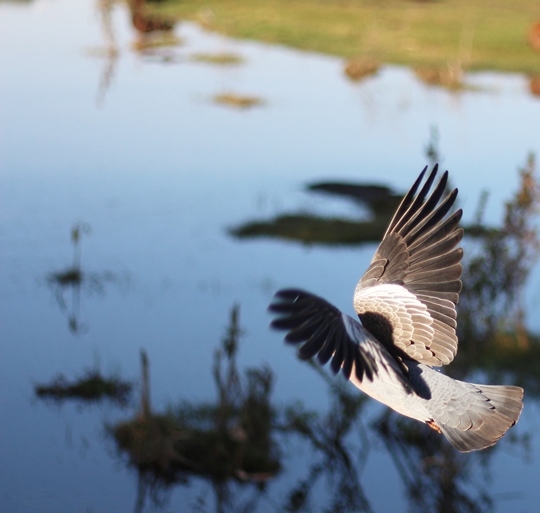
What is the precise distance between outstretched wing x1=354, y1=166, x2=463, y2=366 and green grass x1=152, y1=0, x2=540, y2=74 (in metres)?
23.4

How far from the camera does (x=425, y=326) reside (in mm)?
4598

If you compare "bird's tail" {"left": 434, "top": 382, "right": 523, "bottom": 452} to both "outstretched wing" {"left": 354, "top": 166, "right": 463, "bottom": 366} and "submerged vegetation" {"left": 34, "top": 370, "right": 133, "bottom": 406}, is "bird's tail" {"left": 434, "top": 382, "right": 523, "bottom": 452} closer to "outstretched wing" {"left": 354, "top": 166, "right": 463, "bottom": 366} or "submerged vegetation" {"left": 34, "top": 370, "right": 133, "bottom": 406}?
"outstretched wing" {"left": 354, "top": 166, "right": 463, "bottom": 366}

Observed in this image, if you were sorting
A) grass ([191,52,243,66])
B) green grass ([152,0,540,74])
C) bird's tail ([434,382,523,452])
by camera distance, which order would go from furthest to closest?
green grass ([152,0,540,74]) < grass ([191,52,243,66]) < bird's tail ([434,382,523,452])

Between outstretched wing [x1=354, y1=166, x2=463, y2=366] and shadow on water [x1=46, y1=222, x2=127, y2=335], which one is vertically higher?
outstretched wing [x1=354, y1=166, x2=463, y2=366]

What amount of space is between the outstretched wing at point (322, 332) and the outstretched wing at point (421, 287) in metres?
0.50

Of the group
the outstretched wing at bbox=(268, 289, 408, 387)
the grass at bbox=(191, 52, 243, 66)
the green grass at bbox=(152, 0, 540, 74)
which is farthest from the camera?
the green grass at bbox=(152, 0, 540, 74)

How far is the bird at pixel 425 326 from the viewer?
14.5 ft

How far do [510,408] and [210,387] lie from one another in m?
6.34

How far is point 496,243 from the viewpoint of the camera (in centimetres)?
853

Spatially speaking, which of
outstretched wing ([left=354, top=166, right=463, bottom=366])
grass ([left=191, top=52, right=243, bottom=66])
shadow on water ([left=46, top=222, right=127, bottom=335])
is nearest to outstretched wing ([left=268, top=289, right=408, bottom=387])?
outstretched wing ([left=354, top=166, right=463, bottom=366])

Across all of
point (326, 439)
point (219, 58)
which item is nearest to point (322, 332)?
point (326, 439)

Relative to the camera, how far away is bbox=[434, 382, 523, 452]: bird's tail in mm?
4383

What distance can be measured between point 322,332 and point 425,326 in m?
0.97

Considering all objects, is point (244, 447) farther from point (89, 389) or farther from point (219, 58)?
point (219, 58)
